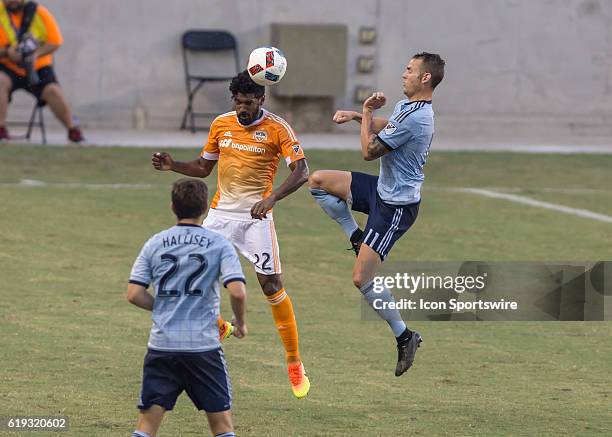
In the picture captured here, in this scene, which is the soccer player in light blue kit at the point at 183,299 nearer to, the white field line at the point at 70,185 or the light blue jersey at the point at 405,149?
the light blue jersey at the point at 405,149

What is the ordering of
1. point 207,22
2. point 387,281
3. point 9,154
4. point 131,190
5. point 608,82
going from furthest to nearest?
point 608,82, point 207,22, point 9,154, point 131,190, point 387,281

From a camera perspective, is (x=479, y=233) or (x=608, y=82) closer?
(x=479, y=233)

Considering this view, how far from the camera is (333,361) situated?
472 inches

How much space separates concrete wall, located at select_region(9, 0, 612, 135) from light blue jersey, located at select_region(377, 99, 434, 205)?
670 inches

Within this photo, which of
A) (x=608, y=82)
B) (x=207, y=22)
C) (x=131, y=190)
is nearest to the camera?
(x=131, y=190)

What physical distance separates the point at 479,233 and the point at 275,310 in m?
8.39

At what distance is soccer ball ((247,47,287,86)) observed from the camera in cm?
1027

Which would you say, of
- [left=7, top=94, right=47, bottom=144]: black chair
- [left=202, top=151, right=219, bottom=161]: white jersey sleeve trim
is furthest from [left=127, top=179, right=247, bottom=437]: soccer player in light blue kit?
[left=7, top=94, right=47, bottom=144]: black chair

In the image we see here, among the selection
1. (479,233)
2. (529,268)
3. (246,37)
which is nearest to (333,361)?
(529,268)

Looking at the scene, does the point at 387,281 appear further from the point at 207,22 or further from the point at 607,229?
the point at 207,22

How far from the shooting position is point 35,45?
22047 millimetres

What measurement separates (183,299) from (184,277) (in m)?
0.13

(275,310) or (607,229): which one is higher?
(275,310)

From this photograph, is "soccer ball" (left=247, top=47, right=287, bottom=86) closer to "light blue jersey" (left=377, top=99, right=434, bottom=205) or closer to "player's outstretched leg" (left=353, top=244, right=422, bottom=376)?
"light blue jersey" (left=377, top=99, right=434, bottom=205)
